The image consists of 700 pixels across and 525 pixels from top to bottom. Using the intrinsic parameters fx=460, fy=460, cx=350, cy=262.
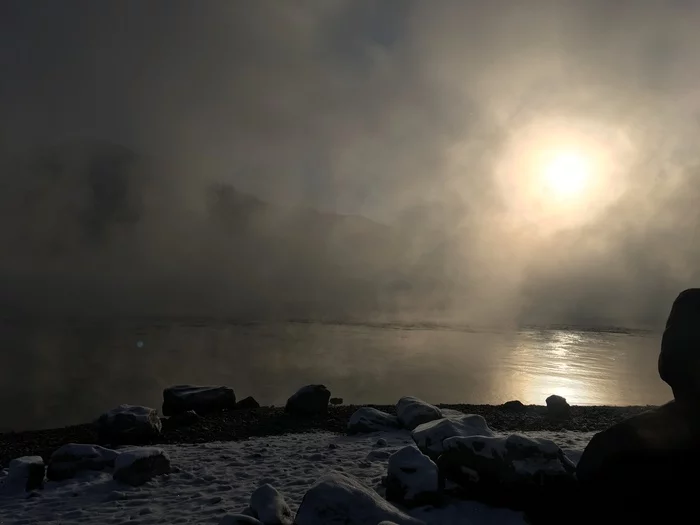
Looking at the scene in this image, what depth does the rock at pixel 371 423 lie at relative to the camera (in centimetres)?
1213

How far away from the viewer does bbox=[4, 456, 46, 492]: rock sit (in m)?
7.50

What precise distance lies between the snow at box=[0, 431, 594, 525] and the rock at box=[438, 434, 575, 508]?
0.86 ft

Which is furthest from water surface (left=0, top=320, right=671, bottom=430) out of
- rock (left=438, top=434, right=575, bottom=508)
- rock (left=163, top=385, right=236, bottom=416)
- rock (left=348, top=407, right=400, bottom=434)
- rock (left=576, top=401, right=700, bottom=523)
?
rock (left=576, top=401, right=700, bottom=523)

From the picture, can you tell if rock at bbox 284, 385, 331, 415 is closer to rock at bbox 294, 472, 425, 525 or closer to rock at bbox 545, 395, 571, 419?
rock at bbox 545, 395, 571, 419

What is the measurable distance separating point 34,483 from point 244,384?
16.9 metres

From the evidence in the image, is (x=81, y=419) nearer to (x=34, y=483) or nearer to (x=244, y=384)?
(x=244, y=384)

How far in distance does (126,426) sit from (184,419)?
2.33m

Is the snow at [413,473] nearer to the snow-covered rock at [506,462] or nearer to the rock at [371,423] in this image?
the snow-covered rock at [506,462]

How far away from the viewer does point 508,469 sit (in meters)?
6.71

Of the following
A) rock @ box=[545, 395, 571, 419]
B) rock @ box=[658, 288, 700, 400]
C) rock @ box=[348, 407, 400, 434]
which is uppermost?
rock @ box=[658, 288, 700, 400]

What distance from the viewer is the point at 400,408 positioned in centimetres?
1309

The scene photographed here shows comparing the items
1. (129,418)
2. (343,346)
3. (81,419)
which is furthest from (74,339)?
(129,418)

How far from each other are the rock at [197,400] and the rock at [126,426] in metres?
3.49

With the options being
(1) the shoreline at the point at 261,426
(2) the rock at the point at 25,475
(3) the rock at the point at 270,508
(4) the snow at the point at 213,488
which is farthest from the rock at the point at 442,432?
(2) the rock at the point at 25,475
